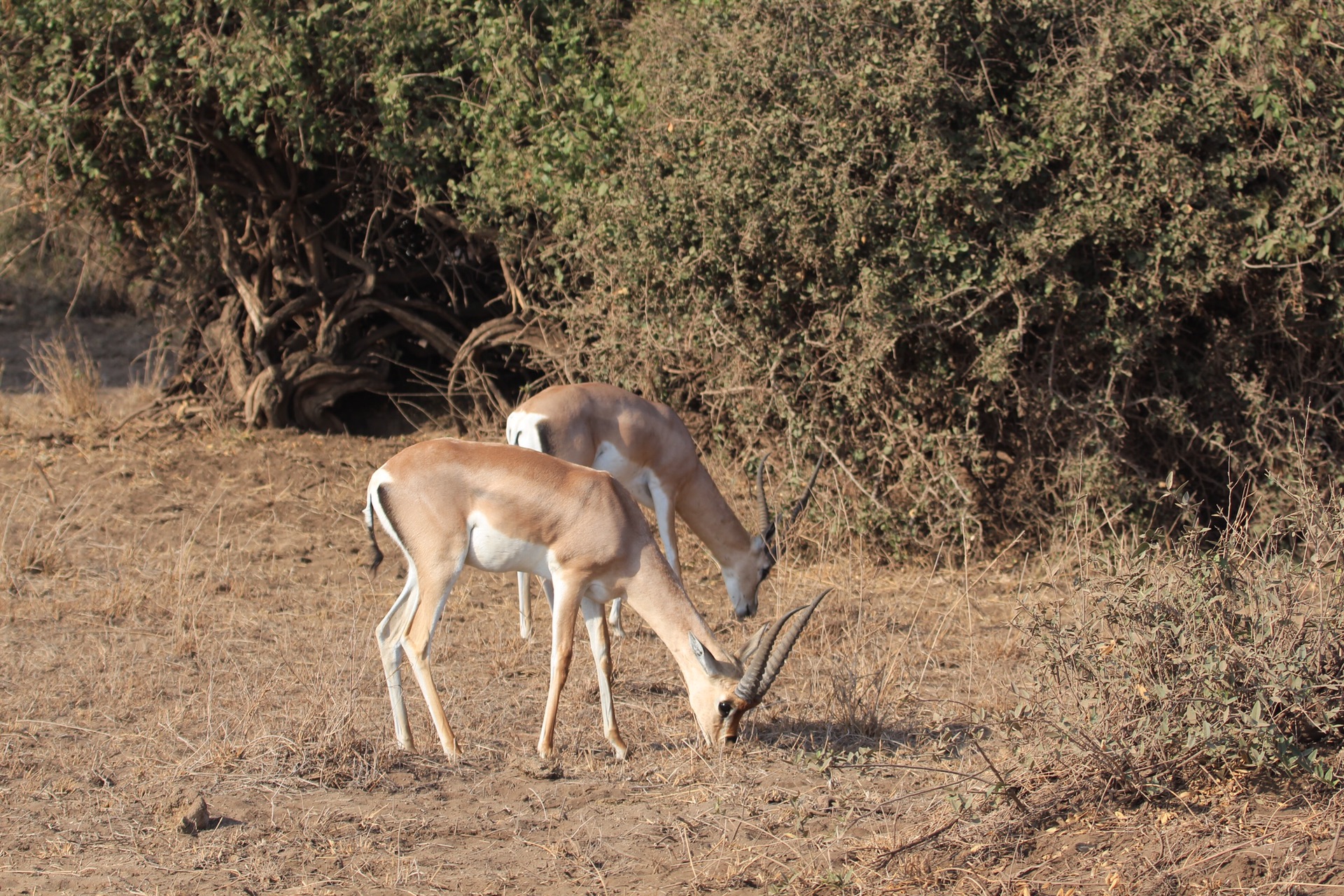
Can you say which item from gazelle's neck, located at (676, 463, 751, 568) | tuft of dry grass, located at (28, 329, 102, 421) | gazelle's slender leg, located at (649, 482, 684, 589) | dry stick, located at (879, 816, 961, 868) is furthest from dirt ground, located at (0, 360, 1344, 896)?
tuft of dry grass, located at (28, 329, 102, 421)

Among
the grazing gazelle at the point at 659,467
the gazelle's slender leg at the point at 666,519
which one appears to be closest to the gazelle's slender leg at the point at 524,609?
the grazing gazelle at the point at 659,467

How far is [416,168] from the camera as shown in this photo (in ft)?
33.1

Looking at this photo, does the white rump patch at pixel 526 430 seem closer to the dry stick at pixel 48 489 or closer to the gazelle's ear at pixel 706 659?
the gazelle's ear at pixel 706 659

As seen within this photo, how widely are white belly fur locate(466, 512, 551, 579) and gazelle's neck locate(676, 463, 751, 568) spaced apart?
246cm

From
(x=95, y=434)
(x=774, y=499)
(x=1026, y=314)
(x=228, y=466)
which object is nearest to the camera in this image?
(x=1026, y=314)

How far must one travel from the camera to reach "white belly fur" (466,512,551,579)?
210 inches

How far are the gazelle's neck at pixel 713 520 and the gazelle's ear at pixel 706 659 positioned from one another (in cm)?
252

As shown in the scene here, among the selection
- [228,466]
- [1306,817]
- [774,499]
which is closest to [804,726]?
[1306,817]

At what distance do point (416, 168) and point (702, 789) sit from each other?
6688 mm

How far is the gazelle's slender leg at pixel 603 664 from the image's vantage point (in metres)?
5.25

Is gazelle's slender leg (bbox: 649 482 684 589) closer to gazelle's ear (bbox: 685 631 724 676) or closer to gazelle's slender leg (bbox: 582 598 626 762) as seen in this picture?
gazelle's slender leg (bbox: 582 598 626 762)

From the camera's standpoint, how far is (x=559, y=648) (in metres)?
5.28

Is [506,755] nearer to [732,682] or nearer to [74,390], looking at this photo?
[732,682]

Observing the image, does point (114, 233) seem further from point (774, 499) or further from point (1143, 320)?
point (1143, 320)
